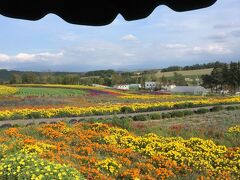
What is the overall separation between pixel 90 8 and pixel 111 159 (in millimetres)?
7641

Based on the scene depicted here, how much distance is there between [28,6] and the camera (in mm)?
1981

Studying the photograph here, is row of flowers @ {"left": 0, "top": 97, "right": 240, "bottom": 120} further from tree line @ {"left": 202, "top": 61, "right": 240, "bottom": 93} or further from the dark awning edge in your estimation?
tree line @ {"left": 202, "top": 61, "right": 240, "bottom": 93}

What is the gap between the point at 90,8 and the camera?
2082 millimetres

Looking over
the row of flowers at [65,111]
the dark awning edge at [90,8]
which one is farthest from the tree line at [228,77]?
the dark awning edge at [90,8]

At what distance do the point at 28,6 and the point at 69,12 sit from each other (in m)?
0.19

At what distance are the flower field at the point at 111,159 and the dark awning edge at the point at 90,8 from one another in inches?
199

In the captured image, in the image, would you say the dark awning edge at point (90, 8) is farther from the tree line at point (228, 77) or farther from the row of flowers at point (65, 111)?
the tree line at point (228, 77)

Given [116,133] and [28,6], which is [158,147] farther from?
[28,6]

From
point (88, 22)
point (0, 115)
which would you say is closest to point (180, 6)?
point (88, 22)

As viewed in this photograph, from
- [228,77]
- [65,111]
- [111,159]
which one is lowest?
[65,111]

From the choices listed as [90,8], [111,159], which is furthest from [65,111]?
[90,8]

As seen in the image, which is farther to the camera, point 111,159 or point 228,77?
point 228,77

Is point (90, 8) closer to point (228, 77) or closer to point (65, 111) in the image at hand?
point (65, 111)

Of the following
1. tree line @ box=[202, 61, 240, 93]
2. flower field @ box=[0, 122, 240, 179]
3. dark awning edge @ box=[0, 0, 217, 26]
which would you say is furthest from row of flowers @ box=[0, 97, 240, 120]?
tree line @ box=[202, 61, 240, 93]
